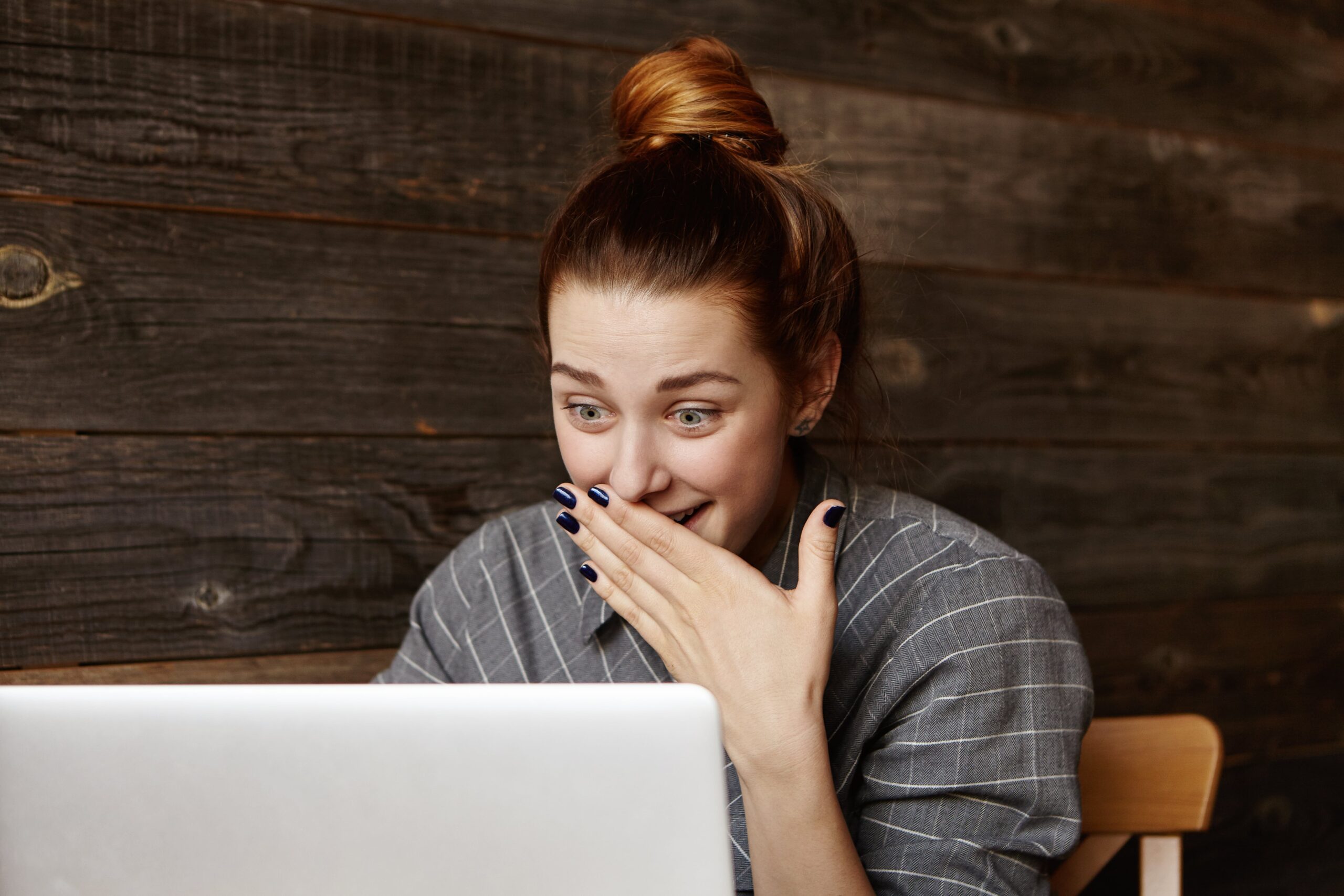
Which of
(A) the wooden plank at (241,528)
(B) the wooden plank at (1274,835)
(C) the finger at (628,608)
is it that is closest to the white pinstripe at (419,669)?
(A) the wooden plank at (241,528)

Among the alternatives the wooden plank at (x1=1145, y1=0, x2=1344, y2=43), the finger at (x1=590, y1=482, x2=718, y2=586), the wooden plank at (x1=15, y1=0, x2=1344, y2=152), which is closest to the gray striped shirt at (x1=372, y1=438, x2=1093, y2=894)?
the finger at (x1=590, y1=482, x2=718, y2=586)

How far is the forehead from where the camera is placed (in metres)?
0.90

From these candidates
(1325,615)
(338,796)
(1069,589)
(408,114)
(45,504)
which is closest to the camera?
(338,796)

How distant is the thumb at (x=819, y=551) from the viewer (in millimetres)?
843

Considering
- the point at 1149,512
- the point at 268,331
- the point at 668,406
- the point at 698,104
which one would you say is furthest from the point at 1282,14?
the point at 268,331

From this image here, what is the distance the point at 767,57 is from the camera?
142 cm

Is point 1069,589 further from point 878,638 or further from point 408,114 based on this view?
point 408,114

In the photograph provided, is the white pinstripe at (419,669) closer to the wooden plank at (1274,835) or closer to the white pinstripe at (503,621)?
the white pinstripe at (503,621)

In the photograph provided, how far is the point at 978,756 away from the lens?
896mm

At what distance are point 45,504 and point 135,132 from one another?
0.42 meters

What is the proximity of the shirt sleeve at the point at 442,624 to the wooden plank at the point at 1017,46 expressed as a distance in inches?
25.3

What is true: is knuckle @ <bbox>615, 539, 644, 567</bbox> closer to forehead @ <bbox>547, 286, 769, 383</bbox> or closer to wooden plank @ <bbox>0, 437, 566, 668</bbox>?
forehead @ <bbox>547, 286, 769, 383</bbox>

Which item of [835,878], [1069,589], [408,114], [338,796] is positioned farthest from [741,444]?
[1069,589]

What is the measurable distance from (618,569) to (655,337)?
0.21 m
